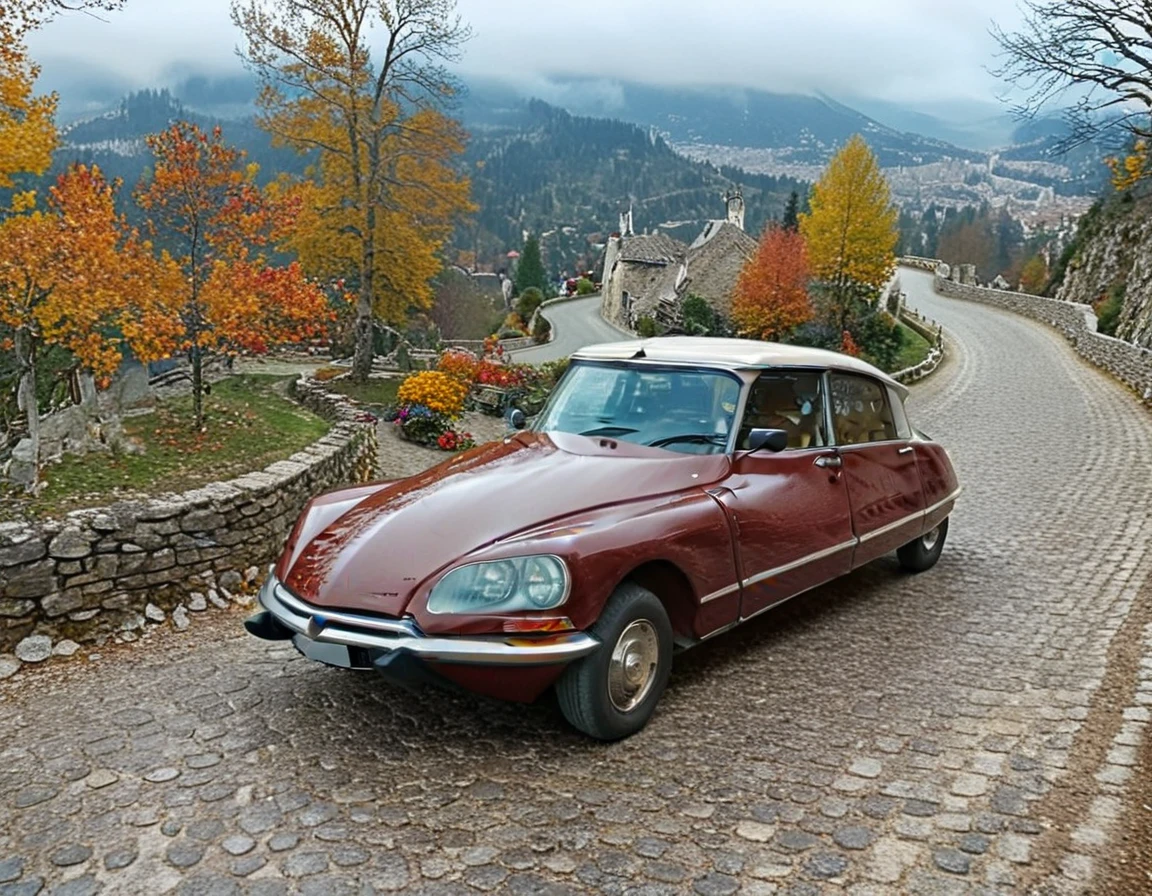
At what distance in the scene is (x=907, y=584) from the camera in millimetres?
6391

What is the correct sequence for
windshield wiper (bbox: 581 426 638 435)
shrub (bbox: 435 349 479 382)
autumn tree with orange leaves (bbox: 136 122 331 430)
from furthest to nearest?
shrub (bbox: 435 349 479 382)
autumn tree with orange leaves (bbox: 136 122 331 430)
windshield wiper (bbox: 581 426 638 435)

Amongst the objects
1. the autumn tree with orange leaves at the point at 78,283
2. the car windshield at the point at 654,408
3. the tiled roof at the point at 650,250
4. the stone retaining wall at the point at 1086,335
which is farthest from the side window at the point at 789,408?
the tiled roof at the point at 650,250

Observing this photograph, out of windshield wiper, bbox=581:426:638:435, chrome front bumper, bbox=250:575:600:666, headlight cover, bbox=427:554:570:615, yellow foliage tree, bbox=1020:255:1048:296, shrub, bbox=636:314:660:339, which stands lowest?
shrub, bbox=636:314:660:339

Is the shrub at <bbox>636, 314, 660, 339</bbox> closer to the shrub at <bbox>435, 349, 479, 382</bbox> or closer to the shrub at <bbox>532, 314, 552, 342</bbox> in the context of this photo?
the shrub at <bbox>532, 314, 552, 342</bbox>

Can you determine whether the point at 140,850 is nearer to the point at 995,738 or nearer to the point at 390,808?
the point at 390,808

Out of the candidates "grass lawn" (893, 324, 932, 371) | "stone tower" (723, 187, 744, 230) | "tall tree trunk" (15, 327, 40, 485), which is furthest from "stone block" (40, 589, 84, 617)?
"stone tower" (723, 187, 744, 230)

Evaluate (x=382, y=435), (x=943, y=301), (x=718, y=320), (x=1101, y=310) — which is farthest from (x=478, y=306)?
(x=382, y=435)

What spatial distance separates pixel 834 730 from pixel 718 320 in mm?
37972

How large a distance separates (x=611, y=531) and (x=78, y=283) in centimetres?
696

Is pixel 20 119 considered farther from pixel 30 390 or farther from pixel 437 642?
pixel 437 642

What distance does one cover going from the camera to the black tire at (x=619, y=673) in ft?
11.6

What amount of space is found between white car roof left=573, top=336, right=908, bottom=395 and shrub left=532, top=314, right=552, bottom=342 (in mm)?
42585

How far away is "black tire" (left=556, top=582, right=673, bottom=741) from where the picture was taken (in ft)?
11.6

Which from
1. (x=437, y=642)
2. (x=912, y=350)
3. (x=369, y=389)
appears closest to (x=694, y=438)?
(x=437, y=642)
